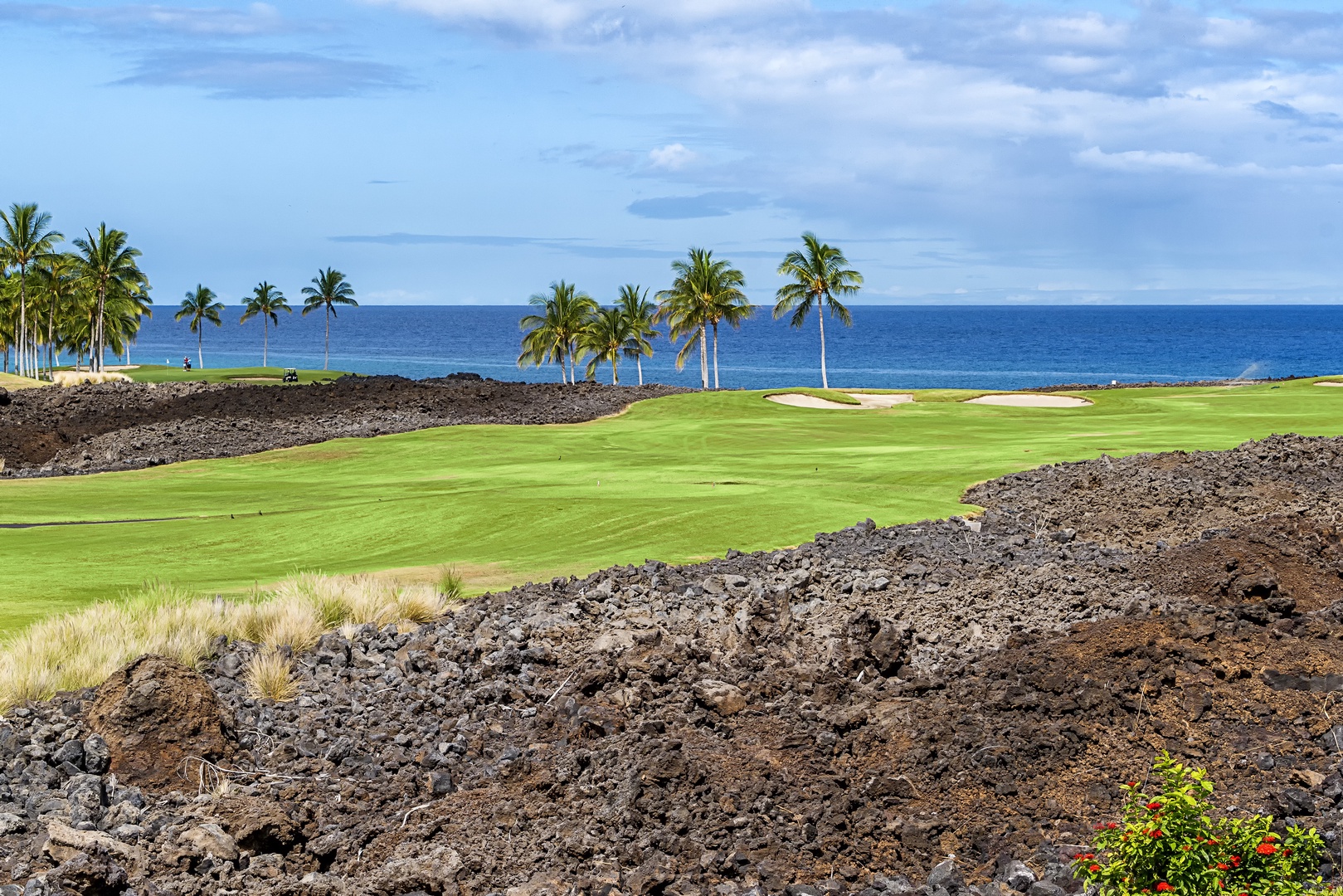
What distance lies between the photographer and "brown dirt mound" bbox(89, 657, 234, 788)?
385 inches

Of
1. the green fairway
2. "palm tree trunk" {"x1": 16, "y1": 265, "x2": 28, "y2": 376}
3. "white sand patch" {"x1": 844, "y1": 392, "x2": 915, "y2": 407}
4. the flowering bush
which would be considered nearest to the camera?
the flowering bush

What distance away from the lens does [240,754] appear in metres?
10.2

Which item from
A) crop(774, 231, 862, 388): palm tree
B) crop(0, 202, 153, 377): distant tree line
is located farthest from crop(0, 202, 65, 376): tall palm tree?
crop(774, 231, 862, 388): palm tree

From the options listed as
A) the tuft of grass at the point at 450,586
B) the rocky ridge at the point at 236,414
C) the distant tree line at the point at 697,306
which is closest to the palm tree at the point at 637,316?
the distant tree line at the point at 697,306

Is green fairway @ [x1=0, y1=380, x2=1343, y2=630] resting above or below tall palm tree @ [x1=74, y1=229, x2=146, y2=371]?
below

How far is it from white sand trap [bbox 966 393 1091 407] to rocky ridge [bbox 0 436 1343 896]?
36.5 meters

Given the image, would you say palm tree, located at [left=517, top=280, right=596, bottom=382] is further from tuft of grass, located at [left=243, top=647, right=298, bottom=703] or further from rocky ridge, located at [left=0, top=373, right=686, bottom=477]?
tuft of grass, located at [left=243, top=647, right=298, bottom=703]

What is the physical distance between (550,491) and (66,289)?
315 ft

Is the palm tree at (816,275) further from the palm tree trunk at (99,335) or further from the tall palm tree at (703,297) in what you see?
the palm tree trunk at (99,335)

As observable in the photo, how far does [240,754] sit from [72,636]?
121 inches

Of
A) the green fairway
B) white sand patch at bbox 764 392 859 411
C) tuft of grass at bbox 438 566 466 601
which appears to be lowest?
tuft of grass at bbox 438 566 466 601

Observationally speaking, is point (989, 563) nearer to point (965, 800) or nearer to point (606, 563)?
point (606, 563)

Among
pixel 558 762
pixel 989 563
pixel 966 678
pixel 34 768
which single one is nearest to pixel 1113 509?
pixel 989 563

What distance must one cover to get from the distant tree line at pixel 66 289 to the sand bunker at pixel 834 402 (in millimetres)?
66502
